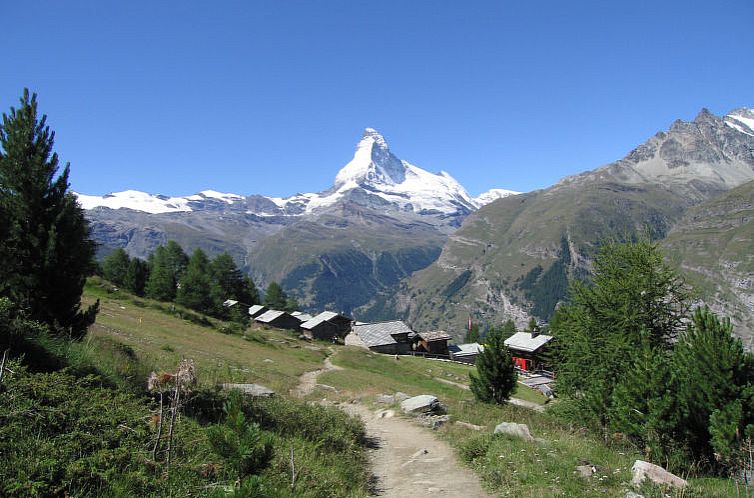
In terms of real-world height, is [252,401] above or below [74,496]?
below

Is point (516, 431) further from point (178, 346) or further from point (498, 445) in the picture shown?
point (178, 346)

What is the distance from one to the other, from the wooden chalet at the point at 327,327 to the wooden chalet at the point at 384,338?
7889 mm

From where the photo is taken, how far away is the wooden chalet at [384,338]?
83375 millimetres

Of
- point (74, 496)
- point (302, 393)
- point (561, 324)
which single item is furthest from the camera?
point (561, 324)

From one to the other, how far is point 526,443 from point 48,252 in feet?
56.7

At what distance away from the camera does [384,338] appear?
8488 cm

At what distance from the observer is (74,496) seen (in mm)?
5852

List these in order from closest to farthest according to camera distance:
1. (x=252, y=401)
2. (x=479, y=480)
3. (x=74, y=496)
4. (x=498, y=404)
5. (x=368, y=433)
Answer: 1. (x=74, y=496)
2. (x=479, y=480)
3. (x=252, y=401)
4. (x=368, y=433)
5. (x=498, y=404)

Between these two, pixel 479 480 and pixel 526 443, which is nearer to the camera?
pixel 479 480

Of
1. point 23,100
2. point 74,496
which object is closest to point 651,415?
point 74,496

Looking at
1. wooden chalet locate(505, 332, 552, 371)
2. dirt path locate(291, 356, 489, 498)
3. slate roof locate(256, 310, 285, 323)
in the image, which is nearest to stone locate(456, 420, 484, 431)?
dirt path locate(291, 356, 489, 498)

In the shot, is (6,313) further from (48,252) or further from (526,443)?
(526,443)

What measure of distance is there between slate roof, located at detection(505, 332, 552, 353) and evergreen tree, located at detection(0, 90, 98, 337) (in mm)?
81655

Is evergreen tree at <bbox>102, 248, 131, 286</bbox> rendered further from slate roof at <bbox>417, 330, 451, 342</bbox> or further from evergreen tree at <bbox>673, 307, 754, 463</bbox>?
evergreen tree at <bbox>673, 307, 754, 463</bbox>
